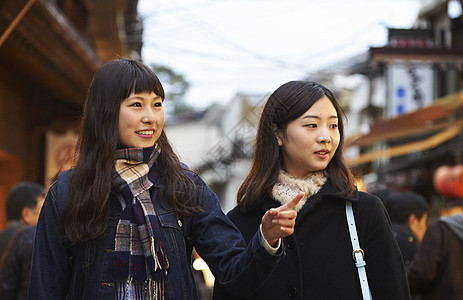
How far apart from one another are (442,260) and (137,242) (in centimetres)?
307

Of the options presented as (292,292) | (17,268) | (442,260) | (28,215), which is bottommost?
(292,292)

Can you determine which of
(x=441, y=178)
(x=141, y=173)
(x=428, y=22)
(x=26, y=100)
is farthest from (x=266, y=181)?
(x=428, y=22)

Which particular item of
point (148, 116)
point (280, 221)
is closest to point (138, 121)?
point (148, 116)

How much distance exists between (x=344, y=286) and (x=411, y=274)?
218cm

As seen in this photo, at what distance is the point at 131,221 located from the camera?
2986 mm

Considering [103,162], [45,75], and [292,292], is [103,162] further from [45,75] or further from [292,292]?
[45,75]

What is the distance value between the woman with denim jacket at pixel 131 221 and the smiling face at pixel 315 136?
603mm

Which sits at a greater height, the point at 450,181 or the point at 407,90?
the point at 407,90

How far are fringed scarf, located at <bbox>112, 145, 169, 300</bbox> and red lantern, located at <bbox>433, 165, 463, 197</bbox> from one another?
10495 mm

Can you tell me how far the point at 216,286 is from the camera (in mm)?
3469

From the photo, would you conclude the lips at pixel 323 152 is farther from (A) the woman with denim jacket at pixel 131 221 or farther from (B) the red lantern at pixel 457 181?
(B) the red lantern at pixel 457 181

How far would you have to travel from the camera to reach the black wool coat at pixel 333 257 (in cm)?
331

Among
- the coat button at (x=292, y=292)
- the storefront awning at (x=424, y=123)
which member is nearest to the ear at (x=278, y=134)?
the coat button at (x=292, y=292)

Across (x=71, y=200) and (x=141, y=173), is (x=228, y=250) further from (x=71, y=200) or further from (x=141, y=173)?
(x=71, y=200)
